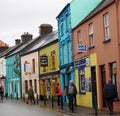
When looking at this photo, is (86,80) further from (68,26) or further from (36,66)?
(36,66)

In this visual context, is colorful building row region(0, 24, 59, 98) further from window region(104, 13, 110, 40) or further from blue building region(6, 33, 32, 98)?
window region(104, 13, 110, 40)

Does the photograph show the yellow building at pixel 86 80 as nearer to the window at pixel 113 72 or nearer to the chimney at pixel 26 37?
the window at pixel 113 72

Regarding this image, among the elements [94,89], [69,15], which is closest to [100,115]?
[94,89]

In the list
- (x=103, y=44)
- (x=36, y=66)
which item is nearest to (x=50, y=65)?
(x=36, y=66)

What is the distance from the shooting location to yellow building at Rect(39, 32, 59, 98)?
42.1m

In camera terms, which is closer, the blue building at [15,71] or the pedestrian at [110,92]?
the pedestrian at [110,92]

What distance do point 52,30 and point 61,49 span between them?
70.3ft

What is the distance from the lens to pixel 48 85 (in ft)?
148

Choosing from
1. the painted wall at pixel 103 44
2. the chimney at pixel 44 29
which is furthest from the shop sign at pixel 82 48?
the chimney at pixel 44 29

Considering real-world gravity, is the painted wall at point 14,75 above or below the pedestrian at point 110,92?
above

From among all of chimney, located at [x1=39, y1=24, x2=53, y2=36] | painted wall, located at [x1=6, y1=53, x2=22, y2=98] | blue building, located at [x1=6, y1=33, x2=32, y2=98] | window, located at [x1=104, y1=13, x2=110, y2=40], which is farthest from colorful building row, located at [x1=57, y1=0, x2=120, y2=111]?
painted wall, located at [x1=6, y1=53, x2=22, y2=98]

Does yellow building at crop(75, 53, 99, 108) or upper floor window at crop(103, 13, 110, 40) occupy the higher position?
upper floor window at crop(103, 13, 110, 40)

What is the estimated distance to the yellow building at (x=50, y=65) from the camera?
4212 centimetres

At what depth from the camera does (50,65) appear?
4369 centimetres
